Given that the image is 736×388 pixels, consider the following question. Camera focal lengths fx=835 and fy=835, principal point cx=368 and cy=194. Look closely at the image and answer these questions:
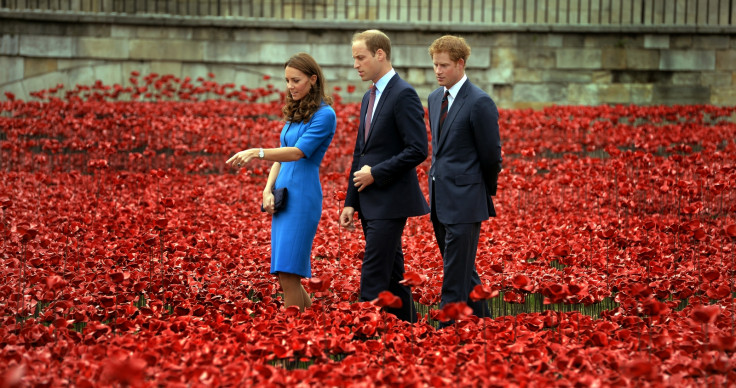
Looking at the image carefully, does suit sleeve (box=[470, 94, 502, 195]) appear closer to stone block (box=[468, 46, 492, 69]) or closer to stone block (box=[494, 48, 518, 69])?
stone block (box=[468, 46, 492, 69])

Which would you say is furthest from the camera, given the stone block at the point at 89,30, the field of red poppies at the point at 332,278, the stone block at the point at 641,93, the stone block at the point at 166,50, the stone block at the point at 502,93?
the stone block at the point at 502,93

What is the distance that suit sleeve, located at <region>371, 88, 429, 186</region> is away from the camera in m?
4.76

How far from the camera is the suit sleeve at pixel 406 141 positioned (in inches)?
187

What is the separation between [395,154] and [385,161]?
0.49 feet

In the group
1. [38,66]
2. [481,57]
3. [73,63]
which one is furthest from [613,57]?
[38,66]

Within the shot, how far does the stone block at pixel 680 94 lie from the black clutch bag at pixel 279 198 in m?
13.1

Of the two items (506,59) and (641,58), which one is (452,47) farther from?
(641,58)

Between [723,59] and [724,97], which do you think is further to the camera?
[723,59]

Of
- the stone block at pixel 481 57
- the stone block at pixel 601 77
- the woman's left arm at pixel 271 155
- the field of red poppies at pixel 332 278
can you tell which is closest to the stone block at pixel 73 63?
the field of red poppies at pixel 332 278

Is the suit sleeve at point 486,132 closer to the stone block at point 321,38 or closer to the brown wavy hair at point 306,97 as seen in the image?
the brown wavy hair at point 306,97

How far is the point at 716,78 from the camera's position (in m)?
16.3

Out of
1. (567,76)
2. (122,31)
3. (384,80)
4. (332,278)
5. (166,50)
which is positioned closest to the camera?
(384,80)

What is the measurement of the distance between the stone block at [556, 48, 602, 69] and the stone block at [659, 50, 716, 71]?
4.16 feet

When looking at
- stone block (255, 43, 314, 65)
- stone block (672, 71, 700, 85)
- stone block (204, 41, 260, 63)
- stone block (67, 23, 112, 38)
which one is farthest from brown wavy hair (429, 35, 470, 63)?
stone block (672, 71, 700, 85)
